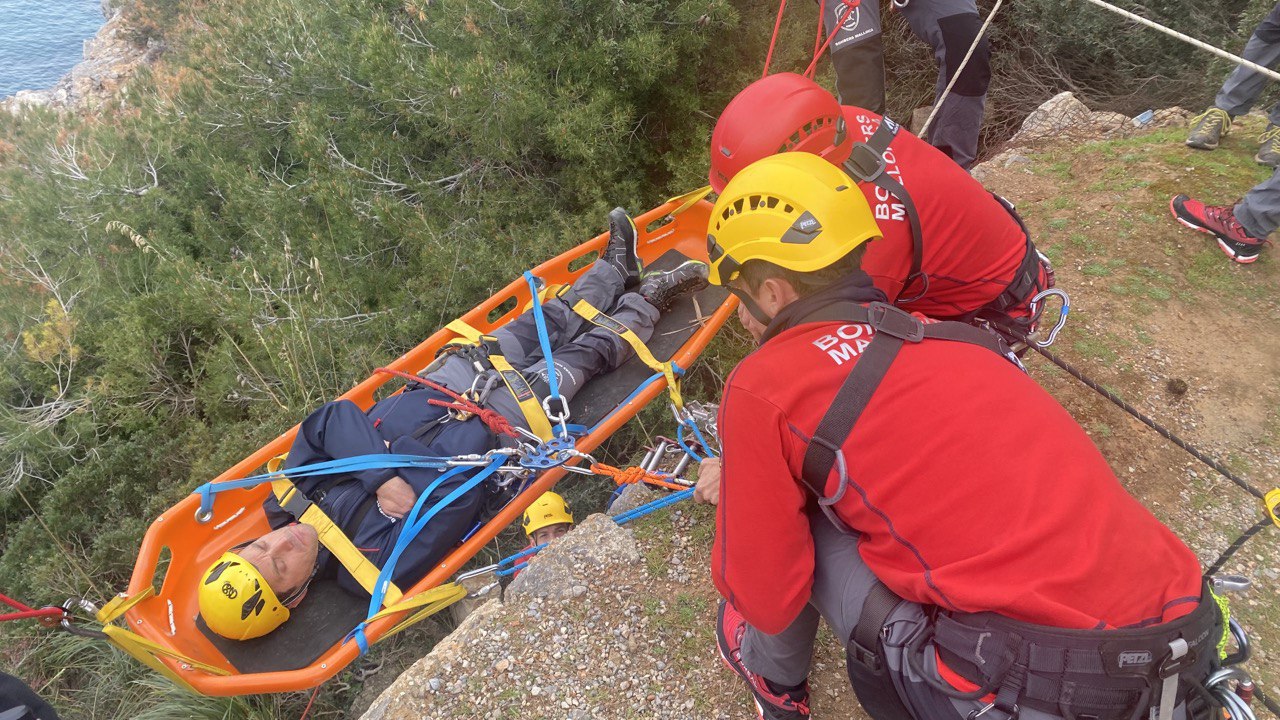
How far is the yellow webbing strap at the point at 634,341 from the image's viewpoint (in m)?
4.05

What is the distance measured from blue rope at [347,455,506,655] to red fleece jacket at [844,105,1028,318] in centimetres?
221

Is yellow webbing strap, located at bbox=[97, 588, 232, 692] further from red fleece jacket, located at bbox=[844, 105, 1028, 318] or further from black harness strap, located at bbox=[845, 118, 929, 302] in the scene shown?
black harness strap, located at bbox=[845, 118, 929, 302]

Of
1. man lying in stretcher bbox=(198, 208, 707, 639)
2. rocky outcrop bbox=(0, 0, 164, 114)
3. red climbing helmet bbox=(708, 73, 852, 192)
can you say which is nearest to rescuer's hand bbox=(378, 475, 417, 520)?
man lying in stretcher bbox=(198, 208, 707, 639)

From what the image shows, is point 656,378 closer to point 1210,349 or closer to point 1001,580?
point 1001,580

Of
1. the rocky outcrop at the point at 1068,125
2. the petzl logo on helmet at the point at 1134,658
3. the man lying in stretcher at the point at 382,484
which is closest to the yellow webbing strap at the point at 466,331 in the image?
the man lying in stretcher at the point at 382,484

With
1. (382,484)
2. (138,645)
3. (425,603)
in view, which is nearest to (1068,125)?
(382,484)

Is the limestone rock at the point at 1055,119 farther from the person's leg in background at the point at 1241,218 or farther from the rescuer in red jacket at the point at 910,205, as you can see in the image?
the rescuer in red jacket at the point at 910,205

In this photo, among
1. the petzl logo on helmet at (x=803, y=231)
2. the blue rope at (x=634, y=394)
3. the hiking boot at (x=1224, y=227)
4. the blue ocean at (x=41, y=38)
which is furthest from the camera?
the blue ocean at (x=41, y=38)

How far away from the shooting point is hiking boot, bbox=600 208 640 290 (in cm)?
464

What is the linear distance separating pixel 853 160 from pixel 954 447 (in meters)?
1.42

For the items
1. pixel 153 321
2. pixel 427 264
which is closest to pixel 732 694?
pixel 427 264

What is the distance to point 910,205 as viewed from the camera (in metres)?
2.58

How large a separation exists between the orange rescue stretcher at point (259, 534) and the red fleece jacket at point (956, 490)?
220 cm

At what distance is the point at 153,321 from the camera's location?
19.3ft
